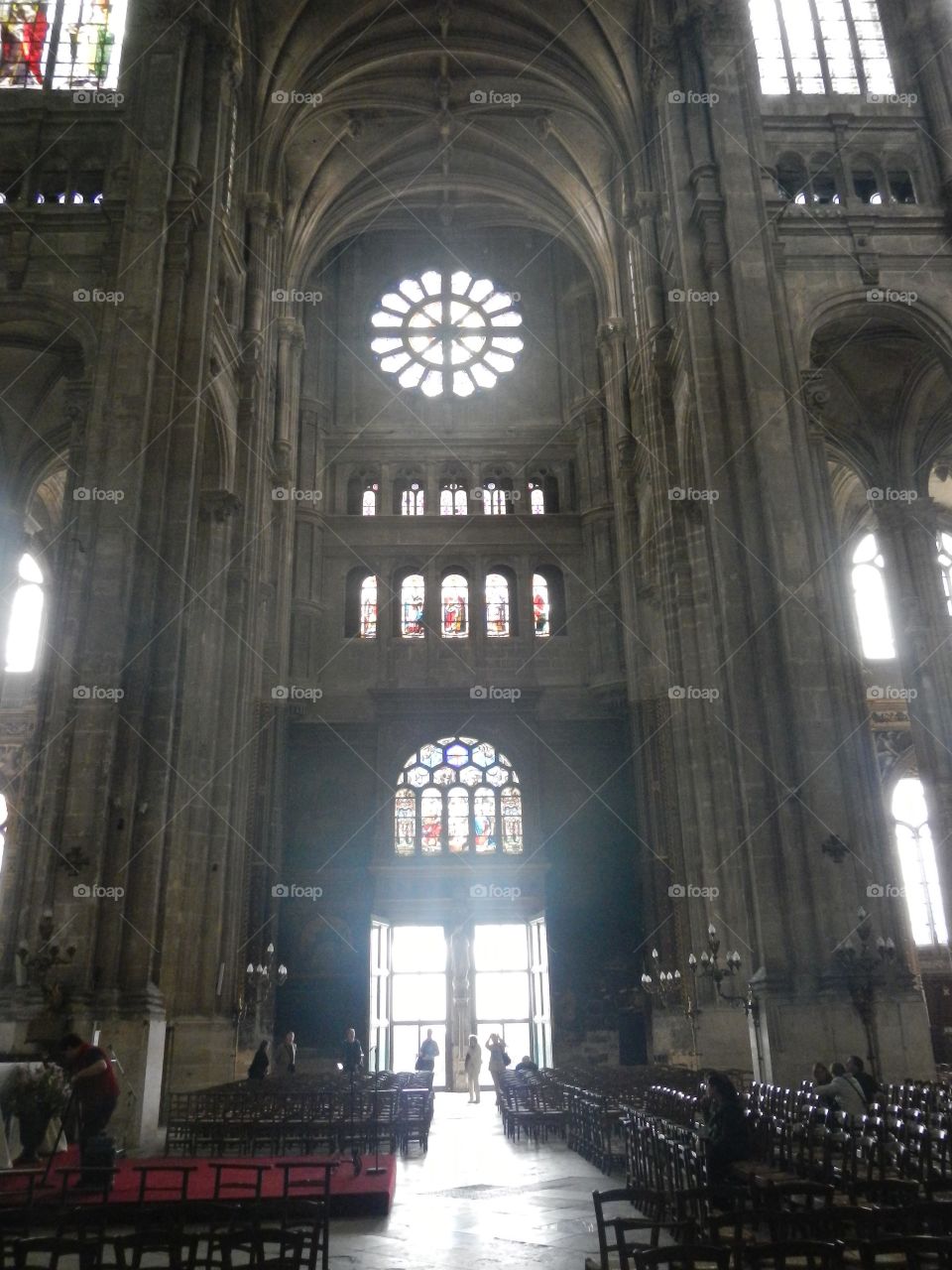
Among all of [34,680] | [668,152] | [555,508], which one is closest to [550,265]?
[555,508]

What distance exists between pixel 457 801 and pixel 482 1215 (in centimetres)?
1927

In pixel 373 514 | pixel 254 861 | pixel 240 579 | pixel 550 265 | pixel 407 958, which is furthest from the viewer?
pixel 550 265

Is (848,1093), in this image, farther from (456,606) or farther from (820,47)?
(456,606)

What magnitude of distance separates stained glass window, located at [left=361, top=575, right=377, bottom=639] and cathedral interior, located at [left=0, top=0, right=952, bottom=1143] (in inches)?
6.3

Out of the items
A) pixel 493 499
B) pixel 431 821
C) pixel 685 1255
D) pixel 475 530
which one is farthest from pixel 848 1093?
pixel 493 499

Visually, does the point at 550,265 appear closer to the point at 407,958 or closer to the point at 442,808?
the point at 442,808

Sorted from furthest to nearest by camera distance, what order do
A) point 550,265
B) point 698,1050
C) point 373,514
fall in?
point 550,265, point 373,514, point 698,1050

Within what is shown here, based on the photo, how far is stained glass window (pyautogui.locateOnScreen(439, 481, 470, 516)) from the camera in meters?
31.3

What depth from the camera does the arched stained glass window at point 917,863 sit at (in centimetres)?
2834

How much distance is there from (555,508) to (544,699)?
232 inches

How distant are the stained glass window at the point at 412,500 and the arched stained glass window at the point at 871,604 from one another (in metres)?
12.5

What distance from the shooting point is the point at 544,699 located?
94.9 feet

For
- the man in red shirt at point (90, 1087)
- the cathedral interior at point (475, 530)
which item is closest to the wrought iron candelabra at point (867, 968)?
the cathedral interior at point (475, 530)

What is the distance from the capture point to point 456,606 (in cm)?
3036
